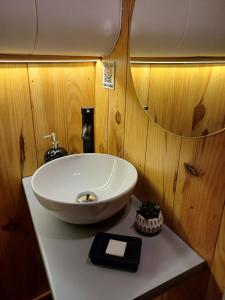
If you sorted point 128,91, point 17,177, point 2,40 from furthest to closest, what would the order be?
point 17,177 → point 128,91 → point 2,40

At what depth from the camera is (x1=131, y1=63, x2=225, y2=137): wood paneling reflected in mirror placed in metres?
0.58

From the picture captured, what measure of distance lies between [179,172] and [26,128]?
76cm

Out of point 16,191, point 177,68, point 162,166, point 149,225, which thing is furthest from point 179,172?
point 16,191

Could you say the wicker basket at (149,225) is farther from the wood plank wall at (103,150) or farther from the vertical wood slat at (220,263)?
the vertical wood slat at (220,263)

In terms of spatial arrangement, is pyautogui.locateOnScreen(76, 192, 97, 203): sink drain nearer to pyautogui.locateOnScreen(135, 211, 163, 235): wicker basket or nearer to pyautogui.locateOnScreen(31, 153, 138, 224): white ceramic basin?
pyautogui.locateOnScreen(31, 153, 138, 224): white ceramic basin

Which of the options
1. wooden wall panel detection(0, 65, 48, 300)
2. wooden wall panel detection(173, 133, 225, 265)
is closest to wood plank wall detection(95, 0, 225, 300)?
wooden wall panel detection(173, 133, 225, 265)

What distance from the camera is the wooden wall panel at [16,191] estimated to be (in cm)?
104

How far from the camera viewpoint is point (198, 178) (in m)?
0.69

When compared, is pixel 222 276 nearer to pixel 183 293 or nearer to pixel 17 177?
pixel 183 293

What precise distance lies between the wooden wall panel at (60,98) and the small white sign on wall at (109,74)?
0.46 feet

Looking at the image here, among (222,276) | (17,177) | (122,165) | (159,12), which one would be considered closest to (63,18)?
(159,12)

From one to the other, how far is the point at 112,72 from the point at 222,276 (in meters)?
0.86

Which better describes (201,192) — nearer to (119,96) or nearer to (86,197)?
(86,197)

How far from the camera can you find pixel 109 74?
1056 mm
